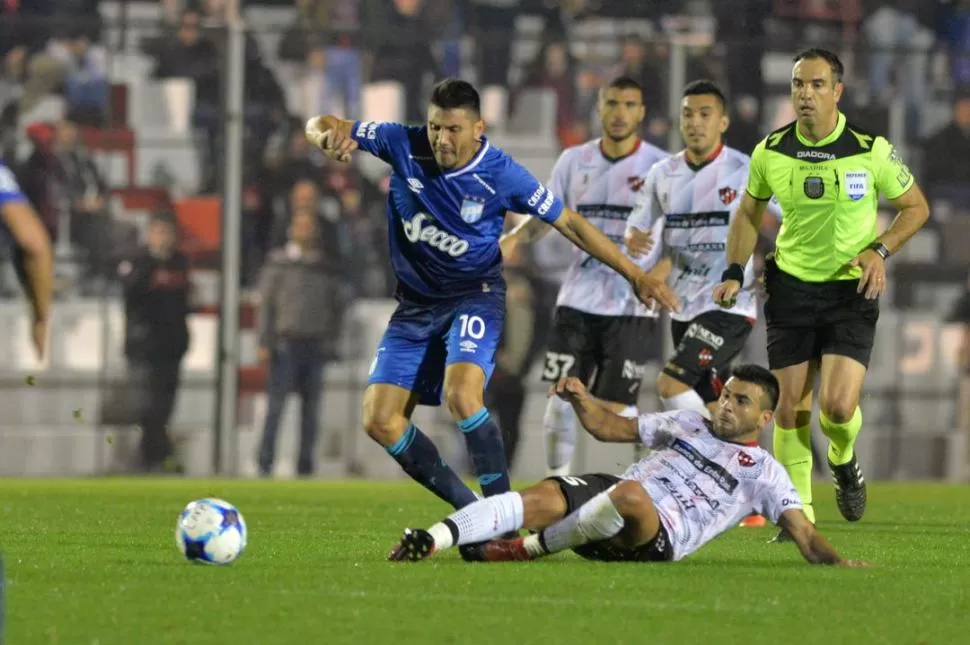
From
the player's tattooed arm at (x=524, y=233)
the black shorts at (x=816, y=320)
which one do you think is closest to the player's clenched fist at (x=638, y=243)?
the player's tattooed arm at (x=524, y=233)

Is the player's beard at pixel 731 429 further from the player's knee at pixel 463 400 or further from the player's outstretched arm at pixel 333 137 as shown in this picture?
the player's outstretched arm at pixel 333 137

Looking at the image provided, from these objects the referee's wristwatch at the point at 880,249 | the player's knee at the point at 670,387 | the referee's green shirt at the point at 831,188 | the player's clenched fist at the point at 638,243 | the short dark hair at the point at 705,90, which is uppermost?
the short dark hair at the point at 705,90

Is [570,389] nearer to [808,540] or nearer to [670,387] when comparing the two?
[808,540]

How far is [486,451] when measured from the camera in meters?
8.12

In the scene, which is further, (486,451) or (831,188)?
(831,188)

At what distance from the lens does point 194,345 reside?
15.5 meters

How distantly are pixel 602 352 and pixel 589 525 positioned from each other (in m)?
4.36

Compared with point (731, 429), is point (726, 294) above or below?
above

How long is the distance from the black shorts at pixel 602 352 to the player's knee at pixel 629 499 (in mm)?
4103

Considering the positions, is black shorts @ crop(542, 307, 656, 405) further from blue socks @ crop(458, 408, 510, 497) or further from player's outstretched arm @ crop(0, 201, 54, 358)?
player's outstretched arm @ crop(0, 201, 54, 358)

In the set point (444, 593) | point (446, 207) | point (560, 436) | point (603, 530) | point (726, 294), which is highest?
point (446, 207)

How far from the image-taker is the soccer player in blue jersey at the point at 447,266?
8.16 metres

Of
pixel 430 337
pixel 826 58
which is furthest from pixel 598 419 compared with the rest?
pixel 826 58

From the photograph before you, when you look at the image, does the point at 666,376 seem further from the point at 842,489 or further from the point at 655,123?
the point at 655,123
